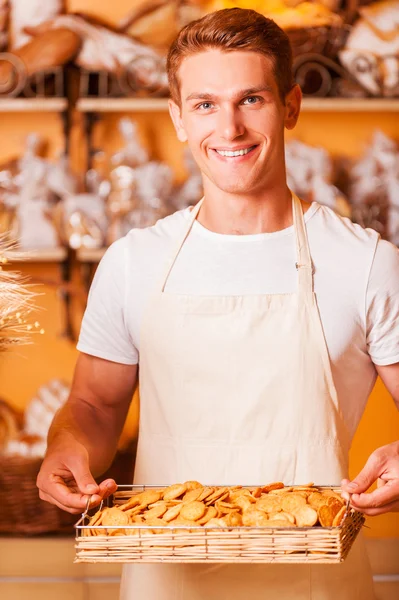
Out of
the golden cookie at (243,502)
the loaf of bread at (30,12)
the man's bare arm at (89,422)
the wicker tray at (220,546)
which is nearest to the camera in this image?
the wicker tray at (220,546)

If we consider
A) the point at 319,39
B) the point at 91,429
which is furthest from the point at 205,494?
the point at 319,39

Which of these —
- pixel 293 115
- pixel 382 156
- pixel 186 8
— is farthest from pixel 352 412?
pixel 186 8

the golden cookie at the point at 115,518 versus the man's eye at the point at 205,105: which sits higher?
the man's eye at the point at 205,105

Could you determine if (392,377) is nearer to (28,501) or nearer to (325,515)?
(325,515)

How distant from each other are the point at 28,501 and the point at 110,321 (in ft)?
5.07

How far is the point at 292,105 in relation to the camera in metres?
1.46

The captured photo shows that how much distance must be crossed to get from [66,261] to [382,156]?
1088mm

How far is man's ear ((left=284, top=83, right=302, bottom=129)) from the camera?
1.45m

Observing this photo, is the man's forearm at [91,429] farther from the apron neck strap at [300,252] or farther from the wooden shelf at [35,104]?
the wooden shelf at [35,104]

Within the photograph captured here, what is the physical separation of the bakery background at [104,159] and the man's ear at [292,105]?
138 cm

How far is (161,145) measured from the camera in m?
3.06

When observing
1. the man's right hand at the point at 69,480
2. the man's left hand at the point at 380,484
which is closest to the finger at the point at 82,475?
the man's right hand at the point at 69,480

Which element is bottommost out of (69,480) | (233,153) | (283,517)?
(69,480)

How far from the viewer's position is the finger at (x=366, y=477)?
109 centimetres
